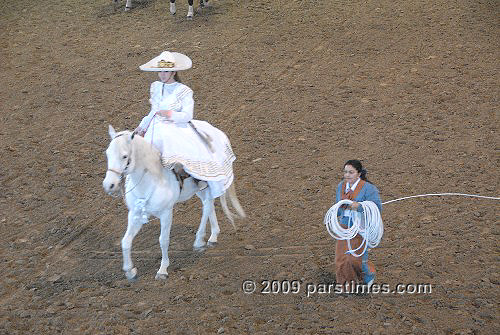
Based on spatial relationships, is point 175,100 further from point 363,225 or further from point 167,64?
point 363,225

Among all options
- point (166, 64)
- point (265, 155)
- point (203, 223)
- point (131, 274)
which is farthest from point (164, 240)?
point (265, 155)

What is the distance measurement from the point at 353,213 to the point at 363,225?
0.47 ft

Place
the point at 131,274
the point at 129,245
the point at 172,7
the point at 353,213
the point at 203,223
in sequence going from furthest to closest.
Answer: the point at 172,7 < the point at 203,223 < the point at 131,274 < the point at 129,245 < the point at 353,213

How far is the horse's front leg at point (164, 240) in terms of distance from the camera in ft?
22.4

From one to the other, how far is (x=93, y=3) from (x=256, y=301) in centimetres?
1056

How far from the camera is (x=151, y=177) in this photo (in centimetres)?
662

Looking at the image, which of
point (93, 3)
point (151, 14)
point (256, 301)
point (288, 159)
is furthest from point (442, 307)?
point (93, 3)

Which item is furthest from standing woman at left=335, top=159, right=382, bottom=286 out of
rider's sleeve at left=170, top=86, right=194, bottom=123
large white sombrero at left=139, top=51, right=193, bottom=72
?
large white sombrero at left=139, top=51, right=193, bottom=72

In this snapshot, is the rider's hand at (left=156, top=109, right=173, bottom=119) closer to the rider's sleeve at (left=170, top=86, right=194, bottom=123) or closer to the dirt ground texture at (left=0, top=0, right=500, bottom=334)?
the rider's sleeve at (left=170, top=86, right=194, bottom=123)

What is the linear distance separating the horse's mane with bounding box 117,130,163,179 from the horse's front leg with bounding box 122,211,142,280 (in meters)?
0.48

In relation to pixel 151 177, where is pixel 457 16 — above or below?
below

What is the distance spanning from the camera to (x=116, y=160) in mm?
6184

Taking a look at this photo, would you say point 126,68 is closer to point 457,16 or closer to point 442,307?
point 457,16

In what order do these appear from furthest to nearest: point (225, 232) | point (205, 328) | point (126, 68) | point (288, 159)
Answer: point (126, 68) < point (288, 159) < point (225, 232) < point (205, 328)
